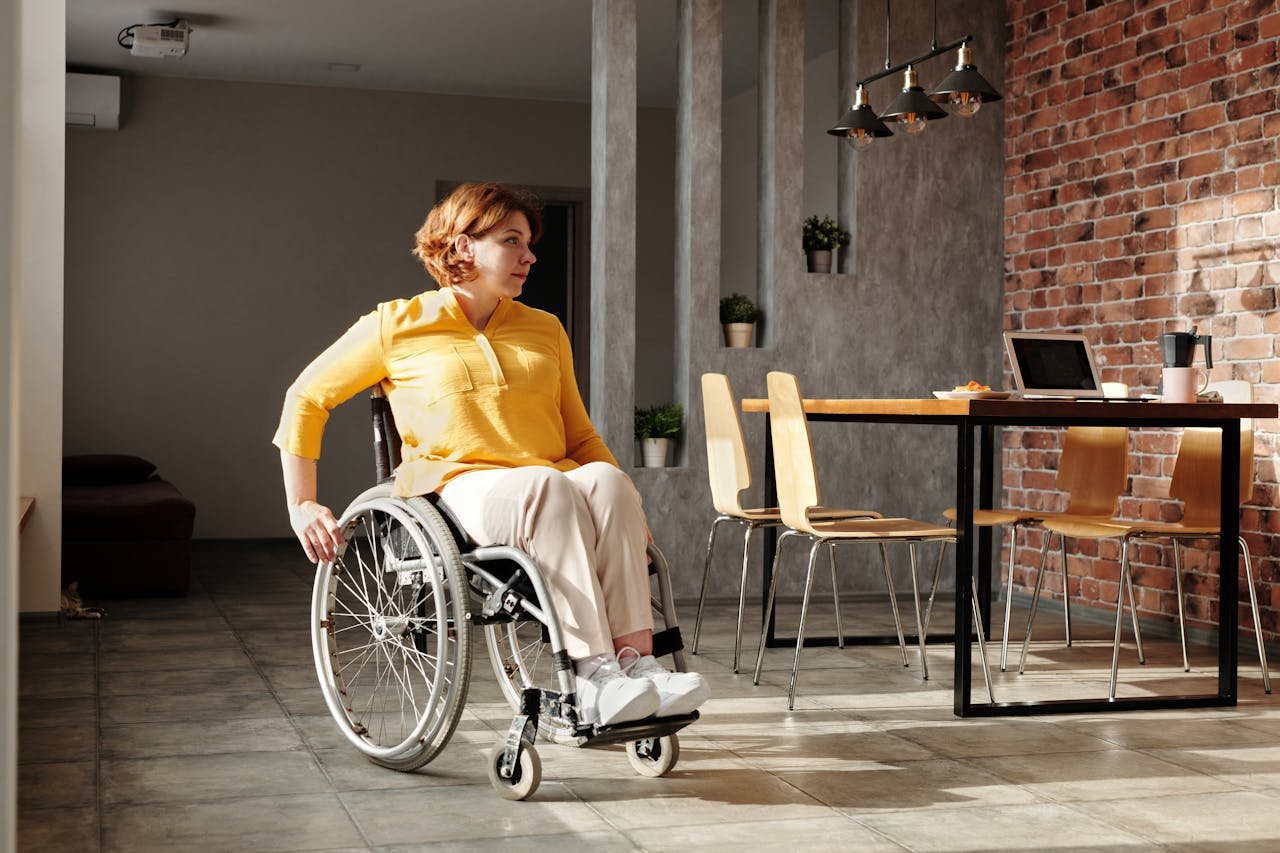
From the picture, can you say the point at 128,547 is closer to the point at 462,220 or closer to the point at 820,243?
the point at 820,243

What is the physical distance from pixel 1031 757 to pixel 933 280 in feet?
9.91

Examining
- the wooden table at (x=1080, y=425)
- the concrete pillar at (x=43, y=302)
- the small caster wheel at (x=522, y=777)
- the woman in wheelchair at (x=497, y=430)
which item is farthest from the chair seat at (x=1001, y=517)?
the concrete pillar at (x=43, y=302)

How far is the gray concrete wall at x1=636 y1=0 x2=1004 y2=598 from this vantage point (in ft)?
17.9

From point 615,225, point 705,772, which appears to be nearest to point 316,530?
point 705,772

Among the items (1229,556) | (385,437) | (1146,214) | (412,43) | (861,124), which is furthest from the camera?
(412,43)

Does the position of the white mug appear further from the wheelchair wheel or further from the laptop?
the wheelchair wheel

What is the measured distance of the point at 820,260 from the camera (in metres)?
5.59

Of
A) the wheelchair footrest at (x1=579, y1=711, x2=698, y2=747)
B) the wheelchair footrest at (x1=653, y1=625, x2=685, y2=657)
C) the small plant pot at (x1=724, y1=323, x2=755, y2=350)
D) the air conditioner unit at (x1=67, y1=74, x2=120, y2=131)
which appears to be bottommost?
the wheelchair footrest at (x1=579, y1=711, x2=698, y2=747)

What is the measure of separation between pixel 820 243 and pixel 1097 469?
1.57 m

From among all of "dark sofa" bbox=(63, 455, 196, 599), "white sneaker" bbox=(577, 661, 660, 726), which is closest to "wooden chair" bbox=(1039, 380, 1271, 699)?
"white sneaker" bbox=(577, 661, 660, 726)

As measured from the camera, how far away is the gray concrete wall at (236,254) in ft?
25.2

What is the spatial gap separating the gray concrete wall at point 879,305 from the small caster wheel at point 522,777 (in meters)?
2.78

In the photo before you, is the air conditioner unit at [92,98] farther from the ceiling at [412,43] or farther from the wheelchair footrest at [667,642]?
the wheelchair footrest at [667,642]

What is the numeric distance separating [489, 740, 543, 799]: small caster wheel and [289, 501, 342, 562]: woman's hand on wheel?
0.54m
